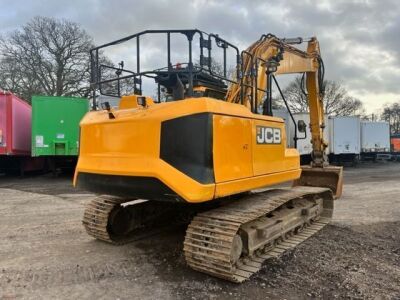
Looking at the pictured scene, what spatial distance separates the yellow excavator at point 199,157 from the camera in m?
4.41

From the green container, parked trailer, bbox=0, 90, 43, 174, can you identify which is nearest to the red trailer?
parked trailer, bbox=0, 90, 43, 174

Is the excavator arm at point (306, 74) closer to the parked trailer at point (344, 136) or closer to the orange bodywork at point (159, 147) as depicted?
the orange bodywork at point (159, 147)

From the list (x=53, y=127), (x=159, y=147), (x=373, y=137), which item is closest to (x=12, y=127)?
(x=53, y=127)

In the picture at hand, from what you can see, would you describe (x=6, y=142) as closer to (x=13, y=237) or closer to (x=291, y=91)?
(x=13, y=237)

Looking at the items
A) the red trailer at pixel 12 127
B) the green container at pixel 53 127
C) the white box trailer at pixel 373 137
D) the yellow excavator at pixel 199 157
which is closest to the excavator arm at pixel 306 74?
the yellow excavator at pixel 199 157

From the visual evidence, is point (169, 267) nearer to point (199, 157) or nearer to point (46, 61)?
point (199, 157)

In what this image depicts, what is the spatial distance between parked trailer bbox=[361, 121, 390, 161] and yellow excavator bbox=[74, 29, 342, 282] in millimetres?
23171

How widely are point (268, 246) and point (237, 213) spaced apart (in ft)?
2.96

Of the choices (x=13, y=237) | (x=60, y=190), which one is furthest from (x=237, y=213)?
(x=60, y=190)

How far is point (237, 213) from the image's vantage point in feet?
16.1

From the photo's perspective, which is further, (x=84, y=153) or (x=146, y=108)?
(x=84, y=153)

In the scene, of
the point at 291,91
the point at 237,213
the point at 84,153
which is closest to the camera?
the point at 237,213

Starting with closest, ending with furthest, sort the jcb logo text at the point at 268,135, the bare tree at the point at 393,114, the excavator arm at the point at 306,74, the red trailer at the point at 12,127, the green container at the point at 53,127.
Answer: the jcb logo text at the point at 268,135
the excavator arm at the point at 306,74
the green container at the point at 53,127
the red trailer at the point at 12,127
the bare tree at the point at 393,114

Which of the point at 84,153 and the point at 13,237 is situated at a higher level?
the point at 84,153
